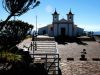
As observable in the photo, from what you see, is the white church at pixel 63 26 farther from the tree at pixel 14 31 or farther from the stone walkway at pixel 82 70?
the stone walkway at pixel 82 70

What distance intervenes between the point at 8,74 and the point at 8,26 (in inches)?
737

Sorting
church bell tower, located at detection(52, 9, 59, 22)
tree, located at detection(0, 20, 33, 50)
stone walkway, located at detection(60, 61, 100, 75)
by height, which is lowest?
stone walkway, located at detection(60, 61, 100, 75)

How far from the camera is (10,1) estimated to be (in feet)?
55.0

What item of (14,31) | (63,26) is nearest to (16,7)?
(14,31)

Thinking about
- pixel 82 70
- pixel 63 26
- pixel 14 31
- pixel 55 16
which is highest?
pixel 55 16

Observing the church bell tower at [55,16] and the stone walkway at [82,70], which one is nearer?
the stone walkway at [82,70]

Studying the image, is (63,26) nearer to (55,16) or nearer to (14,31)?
(55,16)

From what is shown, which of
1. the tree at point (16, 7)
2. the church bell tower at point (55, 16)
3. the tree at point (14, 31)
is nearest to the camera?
the tree at point (16, 7)

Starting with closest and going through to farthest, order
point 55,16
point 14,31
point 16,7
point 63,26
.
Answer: point 16,7, point 14,31, point 63,26, point 55,16

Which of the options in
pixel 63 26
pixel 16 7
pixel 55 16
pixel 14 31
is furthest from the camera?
pixel 55 16

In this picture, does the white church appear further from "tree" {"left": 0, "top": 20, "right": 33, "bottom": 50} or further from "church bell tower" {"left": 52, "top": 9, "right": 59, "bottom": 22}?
"tree" {"left": 0, "top": 20, "right": 33, "bottom": 50}

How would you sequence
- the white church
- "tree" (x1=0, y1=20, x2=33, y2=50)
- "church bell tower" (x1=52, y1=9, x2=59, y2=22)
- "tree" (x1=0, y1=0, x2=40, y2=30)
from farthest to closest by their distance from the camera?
"church bell tower" (x1=52, y1=9, x2=59, y2=22) → the white church → "tree" (x1=0, y1=20, x2=33, y2=50) → "tree" (x1=0, y1=0, x2=40, y2=30)

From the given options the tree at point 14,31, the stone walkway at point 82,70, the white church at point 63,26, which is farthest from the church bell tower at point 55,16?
the stone walkway at point 82,70

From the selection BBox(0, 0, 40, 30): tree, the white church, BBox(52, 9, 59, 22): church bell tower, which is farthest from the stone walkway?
BBox(52, 9, 59, 22): church bell tower
